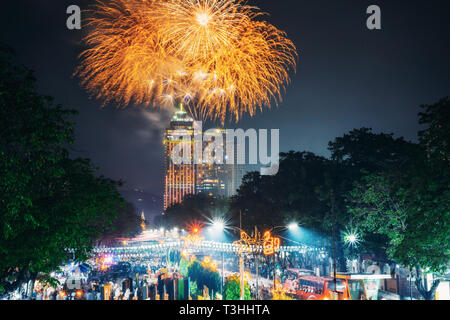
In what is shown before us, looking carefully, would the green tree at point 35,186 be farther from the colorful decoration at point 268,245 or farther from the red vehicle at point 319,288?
the red vehicle at point 319,288

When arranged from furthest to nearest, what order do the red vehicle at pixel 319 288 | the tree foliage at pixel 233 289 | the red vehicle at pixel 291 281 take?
1. the red vehicle at pixel 291 281
2. the red vehicle at pixel 319 288
3. the tree foliage at pixel 233 289

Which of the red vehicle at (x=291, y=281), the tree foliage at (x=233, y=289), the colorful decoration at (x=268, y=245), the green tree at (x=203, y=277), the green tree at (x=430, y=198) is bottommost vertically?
the red vehicle at (x=291, y=281)

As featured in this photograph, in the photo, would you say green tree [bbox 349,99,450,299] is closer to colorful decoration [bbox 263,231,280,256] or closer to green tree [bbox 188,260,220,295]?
colorful decoration [bbox 263,231,280,256]

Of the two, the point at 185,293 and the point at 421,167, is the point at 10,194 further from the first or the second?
the point at 185,293

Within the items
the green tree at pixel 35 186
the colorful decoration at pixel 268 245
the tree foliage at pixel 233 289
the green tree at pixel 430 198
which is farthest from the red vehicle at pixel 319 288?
the green tree at pixel 35 186

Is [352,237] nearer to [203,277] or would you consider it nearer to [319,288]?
[319,288]
